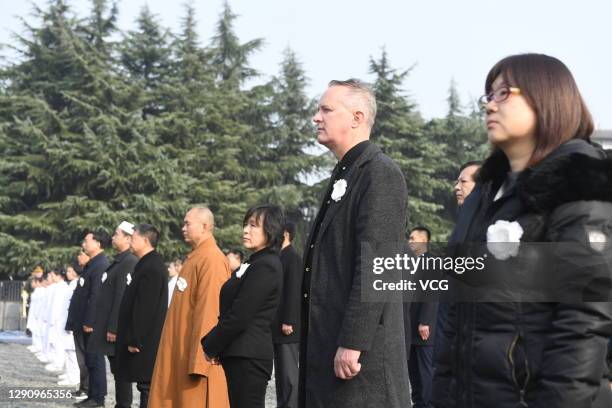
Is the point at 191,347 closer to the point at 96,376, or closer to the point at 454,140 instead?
the point at 96,376

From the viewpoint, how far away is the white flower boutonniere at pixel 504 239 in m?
3.01

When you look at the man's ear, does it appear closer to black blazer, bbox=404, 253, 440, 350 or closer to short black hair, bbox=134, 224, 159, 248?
black blazer, bbox=404, 253, 440, 350

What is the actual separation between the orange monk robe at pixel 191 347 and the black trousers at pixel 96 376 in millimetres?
4611

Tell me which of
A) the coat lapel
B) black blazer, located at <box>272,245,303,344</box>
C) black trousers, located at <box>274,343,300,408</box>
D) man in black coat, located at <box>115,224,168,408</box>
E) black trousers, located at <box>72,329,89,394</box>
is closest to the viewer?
the coat lapel

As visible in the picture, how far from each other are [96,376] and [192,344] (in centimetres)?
503

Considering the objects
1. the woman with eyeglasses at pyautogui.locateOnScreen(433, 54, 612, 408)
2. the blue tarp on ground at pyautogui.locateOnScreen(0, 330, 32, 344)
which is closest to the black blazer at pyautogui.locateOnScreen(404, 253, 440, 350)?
the woman with eyeglasses at pyautogui.locateOnScreen(433, 54, 612, 408)

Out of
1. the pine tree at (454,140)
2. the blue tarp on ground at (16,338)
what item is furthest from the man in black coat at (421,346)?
the pine tree at (454,140)

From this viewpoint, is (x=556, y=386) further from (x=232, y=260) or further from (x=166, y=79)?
(x=166, y=79)

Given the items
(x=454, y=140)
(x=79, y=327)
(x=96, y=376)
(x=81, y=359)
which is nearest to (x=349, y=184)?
(x=96, y=376)

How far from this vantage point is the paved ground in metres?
12.2

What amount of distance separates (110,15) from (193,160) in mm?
7544

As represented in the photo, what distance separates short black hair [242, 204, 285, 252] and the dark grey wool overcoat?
269 centimetres

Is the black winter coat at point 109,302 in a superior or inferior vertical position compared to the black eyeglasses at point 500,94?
inferior

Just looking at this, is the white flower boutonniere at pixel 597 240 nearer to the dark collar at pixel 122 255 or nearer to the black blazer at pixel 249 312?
the black blazer at pixel 249 312
